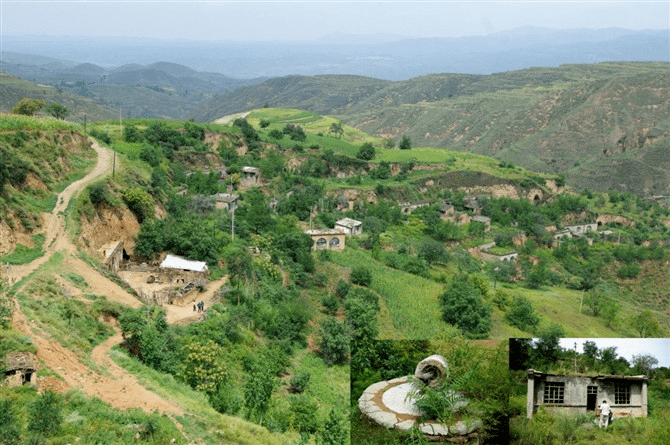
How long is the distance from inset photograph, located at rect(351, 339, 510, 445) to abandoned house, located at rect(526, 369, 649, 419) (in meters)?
0.27

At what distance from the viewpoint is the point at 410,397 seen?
6.31 meters

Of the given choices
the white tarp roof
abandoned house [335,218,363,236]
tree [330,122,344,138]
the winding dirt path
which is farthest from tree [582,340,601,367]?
tree [330,122,344,138]

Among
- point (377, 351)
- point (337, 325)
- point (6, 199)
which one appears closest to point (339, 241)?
point (337, 325)

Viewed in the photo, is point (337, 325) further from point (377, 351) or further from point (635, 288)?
point (635, 288)

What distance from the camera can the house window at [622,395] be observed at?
20.3 feet

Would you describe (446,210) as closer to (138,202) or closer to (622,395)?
(138,202)

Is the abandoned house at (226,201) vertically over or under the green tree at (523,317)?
over

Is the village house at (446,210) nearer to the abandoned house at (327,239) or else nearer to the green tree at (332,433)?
the abandoned house at (327,239)

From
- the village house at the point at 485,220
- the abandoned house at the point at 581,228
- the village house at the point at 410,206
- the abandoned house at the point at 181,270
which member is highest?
the abandoned house at the point at 181,270

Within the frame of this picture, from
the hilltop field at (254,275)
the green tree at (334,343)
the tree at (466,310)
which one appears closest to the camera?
the hilltop field at (254,275)

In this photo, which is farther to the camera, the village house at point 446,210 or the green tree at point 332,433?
the village house at point 446,210

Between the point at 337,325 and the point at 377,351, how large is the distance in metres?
17.5

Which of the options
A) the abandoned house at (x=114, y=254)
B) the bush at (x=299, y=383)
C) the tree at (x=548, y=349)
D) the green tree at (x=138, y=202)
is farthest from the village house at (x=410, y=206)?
the tree at (x=548, y=349)

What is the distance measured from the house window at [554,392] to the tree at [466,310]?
22847mm
